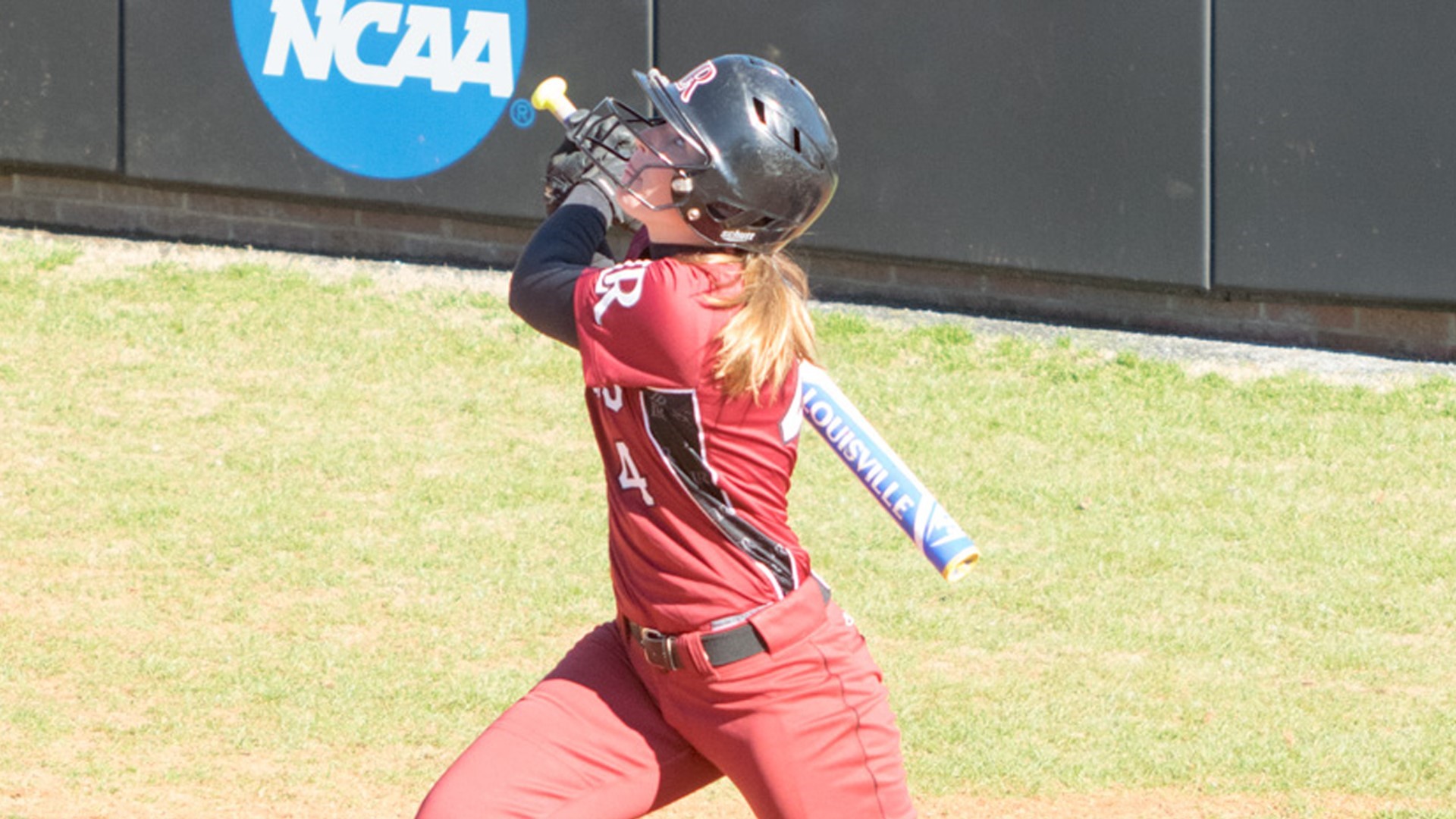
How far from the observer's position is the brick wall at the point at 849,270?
31.2 ft

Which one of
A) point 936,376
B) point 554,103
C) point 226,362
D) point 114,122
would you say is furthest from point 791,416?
point 114,122

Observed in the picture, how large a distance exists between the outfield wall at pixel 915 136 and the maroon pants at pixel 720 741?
636 cm

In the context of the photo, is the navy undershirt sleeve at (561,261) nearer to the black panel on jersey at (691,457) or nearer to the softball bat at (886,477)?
the black panel on jersey at (691,457)

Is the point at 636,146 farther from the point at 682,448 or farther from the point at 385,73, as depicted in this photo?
the point at 385,73

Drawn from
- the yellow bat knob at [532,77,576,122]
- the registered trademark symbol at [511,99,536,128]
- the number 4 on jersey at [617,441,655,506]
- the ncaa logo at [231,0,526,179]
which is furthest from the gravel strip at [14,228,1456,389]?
the number 4 on jersey at [617,441,655,506]

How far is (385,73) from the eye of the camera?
424 inches

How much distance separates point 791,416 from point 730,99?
580 mm

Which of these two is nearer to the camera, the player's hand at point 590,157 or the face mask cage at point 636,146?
the face mask cage at point 636,146

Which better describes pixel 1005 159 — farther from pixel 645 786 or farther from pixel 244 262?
pixel 645 786

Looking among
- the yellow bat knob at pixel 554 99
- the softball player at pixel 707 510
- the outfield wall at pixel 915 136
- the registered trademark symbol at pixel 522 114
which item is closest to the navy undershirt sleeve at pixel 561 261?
the softball player at pixel 707 510

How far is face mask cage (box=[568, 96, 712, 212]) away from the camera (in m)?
3.40

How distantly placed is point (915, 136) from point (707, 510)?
6.73 m

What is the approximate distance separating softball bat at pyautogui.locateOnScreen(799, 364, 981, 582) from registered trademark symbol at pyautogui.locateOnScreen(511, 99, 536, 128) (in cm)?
717

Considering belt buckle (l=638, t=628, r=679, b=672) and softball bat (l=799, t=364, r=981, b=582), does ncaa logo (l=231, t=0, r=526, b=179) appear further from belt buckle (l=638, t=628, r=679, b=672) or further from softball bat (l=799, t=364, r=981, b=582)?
belt buckle (l=638, t=628, r=679, b=672)
